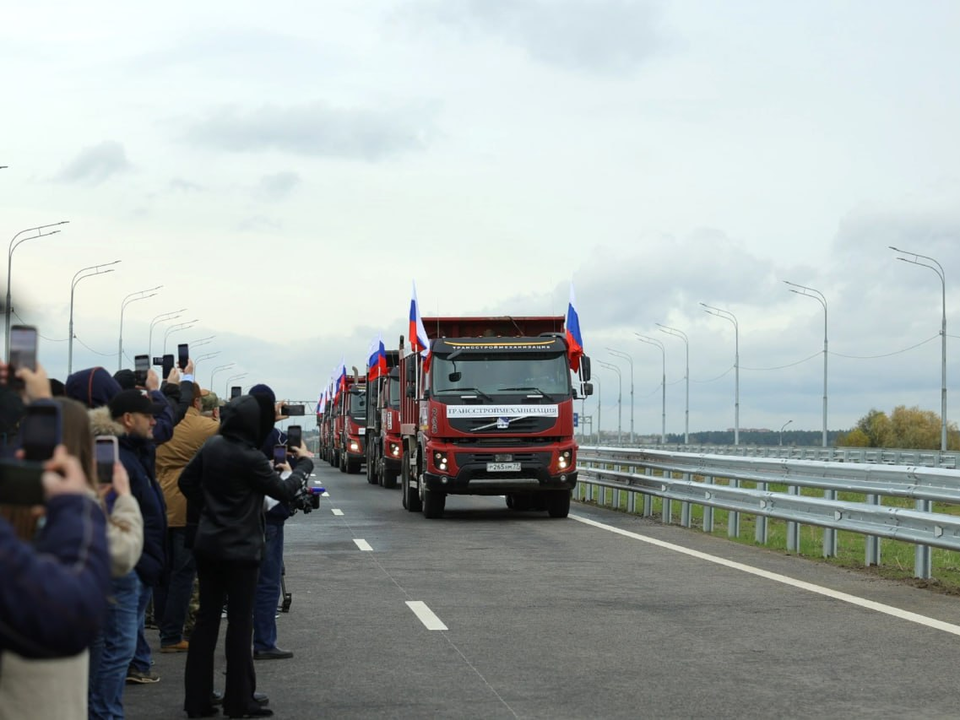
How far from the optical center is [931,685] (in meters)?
8.16

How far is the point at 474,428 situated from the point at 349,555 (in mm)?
6080

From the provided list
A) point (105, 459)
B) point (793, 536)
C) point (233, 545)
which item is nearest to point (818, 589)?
point (793, 536)

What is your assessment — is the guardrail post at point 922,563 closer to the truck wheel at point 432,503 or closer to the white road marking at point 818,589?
the white road marking at point 818,589

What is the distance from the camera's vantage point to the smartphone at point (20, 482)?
3.11 metres

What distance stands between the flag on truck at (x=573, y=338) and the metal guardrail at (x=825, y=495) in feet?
5.69

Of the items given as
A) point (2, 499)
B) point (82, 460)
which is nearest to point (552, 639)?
point (82, 460)

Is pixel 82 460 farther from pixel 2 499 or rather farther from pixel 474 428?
pixel 474 428

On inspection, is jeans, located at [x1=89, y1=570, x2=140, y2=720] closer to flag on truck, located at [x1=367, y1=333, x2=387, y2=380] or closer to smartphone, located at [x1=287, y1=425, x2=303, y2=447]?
smartphone, located at [x1=287, y1=425, x2=303, y2=447]

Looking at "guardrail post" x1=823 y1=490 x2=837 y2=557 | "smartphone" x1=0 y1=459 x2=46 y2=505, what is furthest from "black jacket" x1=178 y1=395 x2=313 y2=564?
"guardrail post" x1=823 y1=490 x2=837 y2=557

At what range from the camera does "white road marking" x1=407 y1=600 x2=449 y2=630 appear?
35.1ft

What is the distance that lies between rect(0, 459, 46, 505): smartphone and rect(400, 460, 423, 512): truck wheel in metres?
21.3

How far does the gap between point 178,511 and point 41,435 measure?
6355 mm

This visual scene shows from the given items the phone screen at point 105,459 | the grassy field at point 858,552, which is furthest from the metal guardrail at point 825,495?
the phone screen at point 105,459

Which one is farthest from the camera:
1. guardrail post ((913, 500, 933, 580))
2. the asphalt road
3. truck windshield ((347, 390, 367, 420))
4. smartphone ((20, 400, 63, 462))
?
truck windshield ((347, 390, 367, 420))
